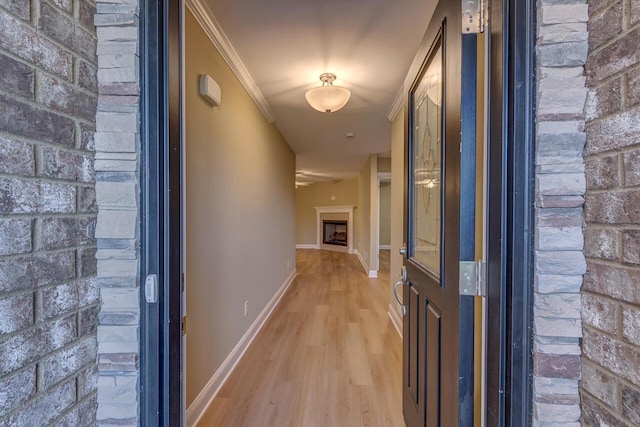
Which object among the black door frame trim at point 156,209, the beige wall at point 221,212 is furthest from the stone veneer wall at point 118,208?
the beige wall at point 221,212

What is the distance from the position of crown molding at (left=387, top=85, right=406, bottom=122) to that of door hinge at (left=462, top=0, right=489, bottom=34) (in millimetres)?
→ 1759

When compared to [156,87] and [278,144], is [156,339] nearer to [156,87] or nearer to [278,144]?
[156,87]

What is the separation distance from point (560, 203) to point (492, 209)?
0.49 feet

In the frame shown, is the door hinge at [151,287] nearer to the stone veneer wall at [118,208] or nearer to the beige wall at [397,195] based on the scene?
the stone veneer wall at [118,208]

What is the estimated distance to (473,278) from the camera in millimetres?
913

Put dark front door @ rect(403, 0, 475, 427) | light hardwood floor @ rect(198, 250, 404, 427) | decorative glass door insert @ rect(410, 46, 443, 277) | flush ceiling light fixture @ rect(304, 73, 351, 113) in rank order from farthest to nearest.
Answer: flush ceiling light fixture @ rect(304, 73, 351, 113), light hardwood floor @ rect(198, 250, 404, 427), decorative glass door insert @ rect(410, 46, 443, 277), dark front door @ rect(403, 0, 475, 427)

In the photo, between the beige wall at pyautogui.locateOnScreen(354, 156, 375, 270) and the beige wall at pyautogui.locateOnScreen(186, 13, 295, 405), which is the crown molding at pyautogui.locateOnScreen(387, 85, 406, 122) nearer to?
the beige wall at pyautogui.locateOnScreen(186, 13, 295, 405)

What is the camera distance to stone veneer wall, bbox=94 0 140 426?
0.83 m

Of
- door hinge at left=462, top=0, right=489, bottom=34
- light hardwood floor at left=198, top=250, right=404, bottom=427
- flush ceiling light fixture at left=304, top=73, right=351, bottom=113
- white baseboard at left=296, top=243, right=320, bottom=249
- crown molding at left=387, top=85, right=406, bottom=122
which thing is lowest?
light hardwood floor at left=198, top=250, right=404, bottom=427

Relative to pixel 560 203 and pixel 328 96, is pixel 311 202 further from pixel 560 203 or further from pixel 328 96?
pixel 560 203

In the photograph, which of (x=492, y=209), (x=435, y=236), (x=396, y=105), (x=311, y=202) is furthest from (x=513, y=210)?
(x=311, y=202)

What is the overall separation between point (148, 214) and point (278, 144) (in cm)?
331

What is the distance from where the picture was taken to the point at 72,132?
2.50 feet

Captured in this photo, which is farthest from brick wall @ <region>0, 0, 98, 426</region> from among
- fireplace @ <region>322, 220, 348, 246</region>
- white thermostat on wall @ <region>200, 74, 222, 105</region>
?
fireplace @ <region>322, 220, 348, 246</region>
